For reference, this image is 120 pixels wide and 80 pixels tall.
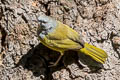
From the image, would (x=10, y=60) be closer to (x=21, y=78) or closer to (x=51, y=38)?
(x=21, y=78)

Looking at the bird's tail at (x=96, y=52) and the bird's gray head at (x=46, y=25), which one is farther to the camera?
the bird's tail at (x=96, y=52)

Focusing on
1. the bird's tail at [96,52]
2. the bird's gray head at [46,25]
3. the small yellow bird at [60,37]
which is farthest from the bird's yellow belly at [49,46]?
the bird's tail at [96,52]

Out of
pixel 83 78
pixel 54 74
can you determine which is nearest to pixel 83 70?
pixel 83 78

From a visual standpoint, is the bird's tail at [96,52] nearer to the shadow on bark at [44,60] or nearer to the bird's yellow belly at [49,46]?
the shadow on bark at [44,60]

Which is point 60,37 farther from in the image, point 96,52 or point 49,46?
point 96,52

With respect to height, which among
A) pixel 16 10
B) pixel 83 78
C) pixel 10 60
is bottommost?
pixel 83 78

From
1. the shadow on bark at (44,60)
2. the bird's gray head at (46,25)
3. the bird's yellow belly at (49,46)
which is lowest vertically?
the shadow on bark at (44,60)

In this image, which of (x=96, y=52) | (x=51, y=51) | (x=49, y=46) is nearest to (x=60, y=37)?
(x=49, y=46)
